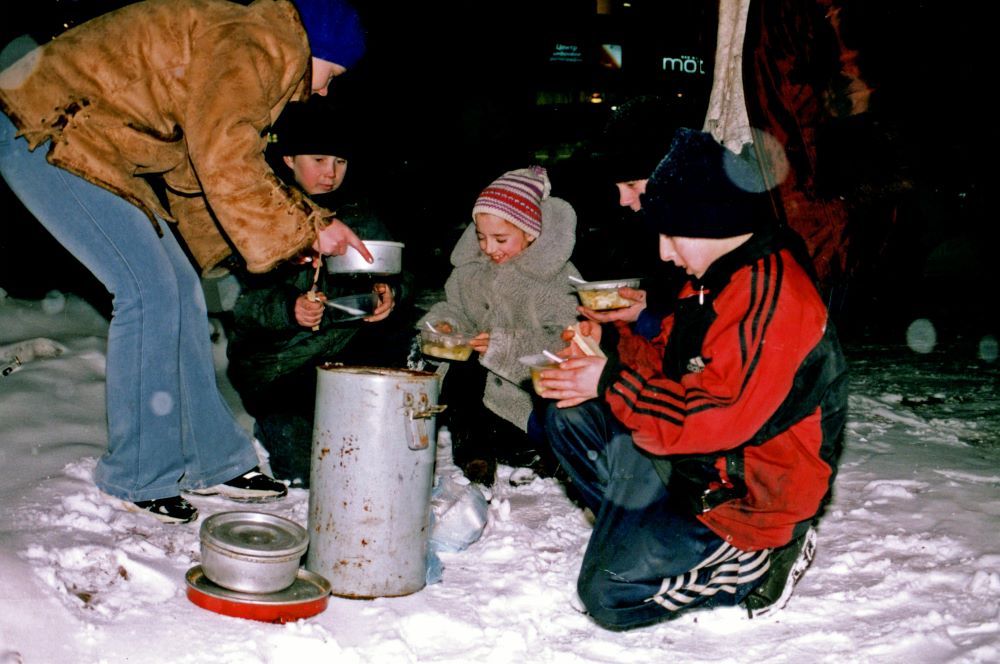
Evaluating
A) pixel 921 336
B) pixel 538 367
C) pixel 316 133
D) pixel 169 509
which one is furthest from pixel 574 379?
pixel 921 336

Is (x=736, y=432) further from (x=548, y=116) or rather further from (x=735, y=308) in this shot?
(x=548, y=116)

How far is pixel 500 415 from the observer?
147 inches

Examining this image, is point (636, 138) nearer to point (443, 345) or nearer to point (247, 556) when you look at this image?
point (443, 345)

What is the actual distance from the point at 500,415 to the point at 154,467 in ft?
Result: 5.15

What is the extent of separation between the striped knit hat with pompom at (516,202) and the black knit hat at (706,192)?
1.37m

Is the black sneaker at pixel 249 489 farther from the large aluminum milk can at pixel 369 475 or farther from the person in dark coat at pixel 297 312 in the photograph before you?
the large aluminum milk can at pixel 369 475

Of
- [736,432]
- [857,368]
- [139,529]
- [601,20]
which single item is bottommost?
[857,368]

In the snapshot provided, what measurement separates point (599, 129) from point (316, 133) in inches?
136

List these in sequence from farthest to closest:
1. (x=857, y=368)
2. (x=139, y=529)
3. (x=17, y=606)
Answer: (x=857, y=368), (x=139, y=529), (x=17, y=606)

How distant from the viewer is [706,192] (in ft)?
7.52

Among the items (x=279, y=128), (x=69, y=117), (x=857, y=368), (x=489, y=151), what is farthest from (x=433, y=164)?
(x=69, y=117)

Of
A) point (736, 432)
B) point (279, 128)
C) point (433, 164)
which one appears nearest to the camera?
point (736, 432)

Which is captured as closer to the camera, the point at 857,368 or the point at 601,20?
the point at 857,368

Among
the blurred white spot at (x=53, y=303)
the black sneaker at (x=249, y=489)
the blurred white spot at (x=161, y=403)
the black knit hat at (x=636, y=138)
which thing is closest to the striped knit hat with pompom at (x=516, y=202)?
the black knit hat at (x=636, y=138)
